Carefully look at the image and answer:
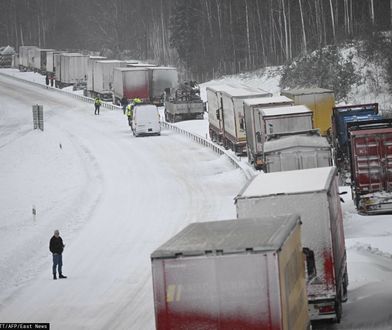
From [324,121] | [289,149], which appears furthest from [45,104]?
[289,149]

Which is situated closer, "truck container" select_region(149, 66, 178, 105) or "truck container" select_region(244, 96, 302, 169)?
"truck container" select_region(244, 96, 302, 169)

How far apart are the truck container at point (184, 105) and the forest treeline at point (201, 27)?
14.7m

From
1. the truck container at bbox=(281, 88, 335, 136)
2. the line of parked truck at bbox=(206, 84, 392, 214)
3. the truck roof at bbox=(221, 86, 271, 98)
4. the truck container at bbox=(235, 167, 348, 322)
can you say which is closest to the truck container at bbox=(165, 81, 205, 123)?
the line of parked truck at bbox=(206, 84, 392, 214)

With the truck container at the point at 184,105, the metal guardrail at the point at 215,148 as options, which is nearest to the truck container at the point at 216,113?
the metal guardrail at the point at 215,148

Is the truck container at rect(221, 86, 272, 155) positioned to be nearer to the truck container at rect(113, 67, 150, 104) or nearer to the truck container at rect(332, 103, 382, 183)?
the truck container at rect(332, 103, 382, 183)

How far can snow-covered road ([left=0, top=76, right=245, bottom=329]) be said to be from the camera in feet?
67.1

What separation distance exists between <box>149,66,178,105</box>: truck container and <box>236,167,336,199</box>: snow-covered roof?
48.3 m

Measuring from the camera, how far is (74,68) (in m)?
85.8

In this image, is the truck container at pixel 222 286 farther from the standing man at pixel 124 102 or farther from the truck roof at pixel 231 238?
the standing man at pixel 124 102

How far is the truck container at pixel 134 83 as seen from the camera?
65750mm

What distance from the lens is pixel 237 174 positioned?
37094mm

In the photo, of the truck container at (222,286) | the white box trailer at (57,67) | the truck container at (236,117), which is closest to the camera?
the truck container at (222,286)

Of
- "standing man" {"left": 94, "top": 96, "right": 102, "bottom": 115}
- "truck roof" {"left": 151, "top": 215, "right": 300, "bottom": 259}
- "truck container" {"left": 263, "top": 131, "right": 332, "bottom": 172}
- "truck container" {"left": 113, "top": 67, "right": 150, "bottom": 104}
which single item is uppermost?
"truck container" {"left": 113, "top": 67, "right": 150, "bottom": 104}

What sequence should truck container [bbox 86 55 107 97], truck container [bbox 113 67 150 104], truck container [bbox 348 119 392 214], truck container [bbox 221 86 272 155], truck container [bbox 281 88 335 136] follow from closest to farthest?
truck container [bbox 348 119 392 214], truck container [bbox 281 88 335 136], truck container [bbox 221 86 272 155], truck container [bbox 113 67 150 104], truck container [bbox 86 55 107 97]
